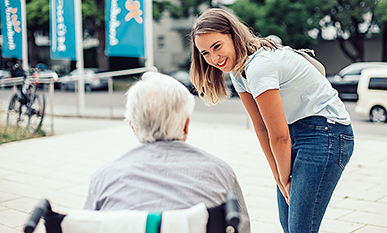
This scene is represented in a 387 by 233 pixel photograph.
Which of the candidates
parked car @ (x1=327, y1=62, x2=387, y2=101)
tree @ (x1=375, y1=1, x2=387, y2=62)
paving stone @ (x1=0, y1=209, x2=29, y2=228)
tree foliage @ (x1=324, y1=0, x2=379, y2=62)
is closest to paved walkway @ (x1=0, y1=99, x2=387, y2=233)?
paving stone @ (x1=0, y1=209, x2=29, y2=228)

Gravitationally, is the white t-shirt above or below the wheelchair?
above

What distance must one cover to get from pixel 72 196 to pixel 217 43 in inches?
115

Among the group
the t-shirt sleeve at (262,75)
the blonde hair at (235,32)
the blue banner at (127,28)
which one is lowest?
the t-shirt sleeve at (262,75)

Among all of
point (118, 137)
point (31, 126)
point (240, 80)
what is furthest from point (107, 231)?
point (31, 126)

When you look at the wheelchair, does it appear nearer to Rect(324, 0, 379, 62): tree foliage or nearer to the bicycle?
the bicycle

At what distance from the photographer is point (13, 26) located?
12.3 m

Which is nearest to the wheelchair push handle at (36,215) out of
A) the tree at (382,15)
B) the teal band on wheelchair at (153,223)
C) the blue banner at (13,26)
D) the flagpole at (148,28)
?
the teal band on wheelchair at (153,223)

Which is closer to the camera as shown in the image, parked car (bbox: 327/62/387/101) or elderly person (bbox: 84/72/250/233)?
elderly person (bbox: 84/72/250/233)

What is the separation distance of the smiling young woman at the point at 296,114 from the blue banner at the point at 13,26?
11534 millimetres

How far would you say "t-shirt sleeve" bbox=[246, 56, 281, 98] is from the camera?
5.94 feet

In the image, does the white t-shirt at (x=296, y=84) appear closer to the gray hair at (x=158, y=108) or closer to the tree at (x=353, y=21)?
the gray hair at (x=158, y=108)

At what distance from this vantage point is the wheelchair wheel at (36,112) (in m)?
8.18

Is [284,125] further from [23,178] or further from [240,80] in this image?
[23,178]

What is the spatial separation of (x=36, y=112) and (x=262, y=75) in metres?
7.26
